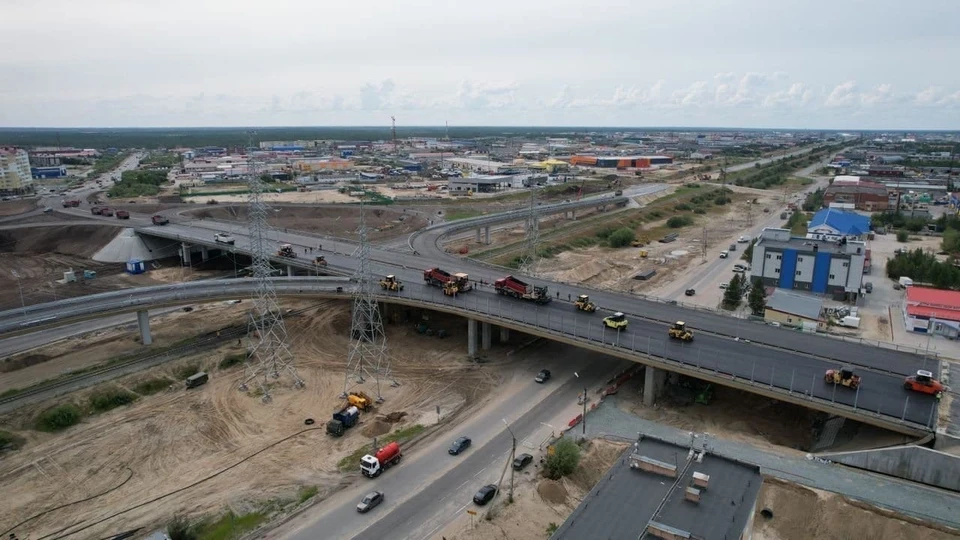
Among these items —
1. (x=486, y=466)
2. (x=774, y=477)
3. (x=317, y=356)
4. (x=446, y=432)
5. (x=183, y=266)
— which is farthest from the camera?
(x=183, y=266)

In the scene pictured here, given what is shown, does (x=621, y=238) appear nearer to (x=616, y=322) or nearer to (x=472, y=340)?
(x=472, y=340)

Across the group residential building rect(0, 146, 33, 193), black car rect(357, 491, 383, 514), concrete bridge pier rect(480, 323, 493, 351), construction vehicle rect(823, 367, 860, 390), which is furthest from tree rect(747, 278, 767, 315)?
residential building rect(0, 146, 33, 193)

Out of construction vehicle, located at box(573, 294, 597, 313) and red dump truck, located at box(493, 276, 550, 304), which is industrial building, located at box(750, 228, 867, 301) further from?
red dump truck, located at box(493, 276, 550, 304)

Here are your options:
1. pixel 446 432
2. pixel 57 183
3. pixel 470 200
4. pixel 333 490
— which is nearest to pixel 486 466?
pixel 446 432

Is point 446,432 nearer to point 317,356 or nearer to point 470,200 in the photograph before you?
point 317,356

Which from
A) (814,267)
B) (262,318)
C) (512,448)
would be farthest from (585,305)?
(814,267)

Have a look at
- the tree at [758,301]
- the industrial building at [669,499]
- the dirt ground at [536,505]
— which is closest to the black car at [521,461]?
the dirt ground at [536,505]
